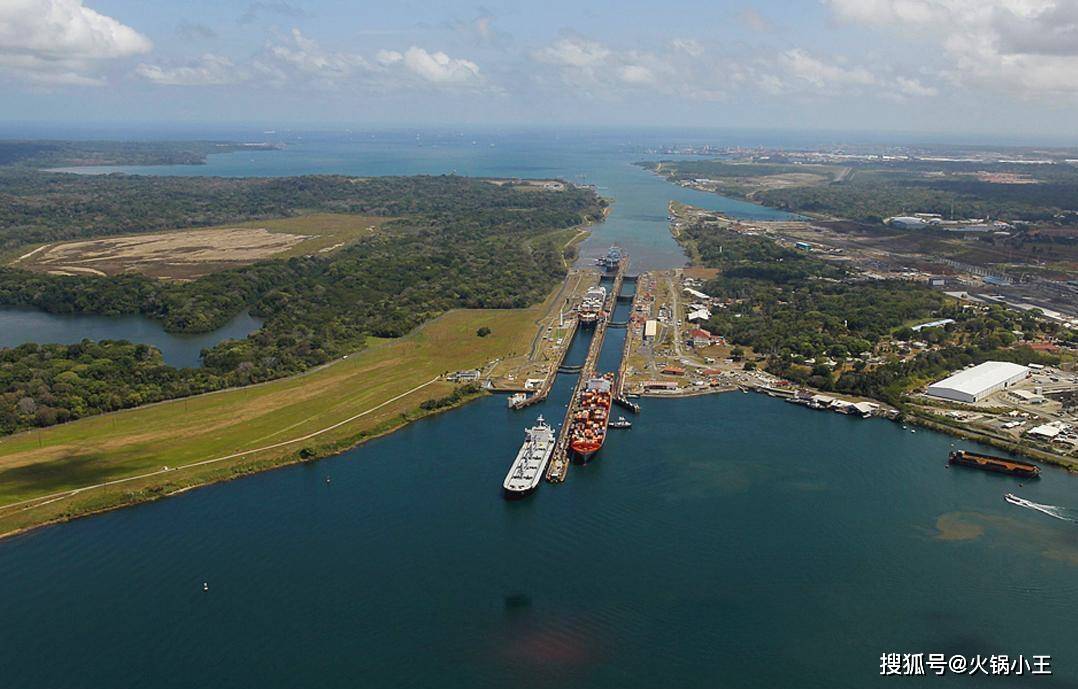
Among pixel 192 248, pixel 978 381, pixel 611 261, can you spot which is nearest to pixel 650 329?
pixel 978 381

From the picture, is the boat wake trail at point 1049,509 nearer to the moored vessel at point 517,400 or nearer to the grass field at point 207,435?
the moored vessel at point 517,400

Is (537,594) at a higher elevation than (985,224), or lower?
lower

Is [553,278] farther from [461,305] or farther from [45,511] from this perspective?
[45,511]

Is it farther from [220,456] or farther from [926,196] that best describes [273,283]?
[926,196]

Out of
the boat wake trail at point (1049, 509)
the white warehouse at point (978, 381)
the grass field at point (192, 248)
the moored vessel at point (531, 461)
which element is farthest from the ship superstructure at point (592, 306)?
the grass field at point (192, 248)

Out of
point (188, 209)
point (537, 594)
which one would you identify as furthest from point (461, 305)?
point (188, 209)

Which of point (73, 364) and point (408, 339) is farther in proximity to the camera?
point (408, 339)
